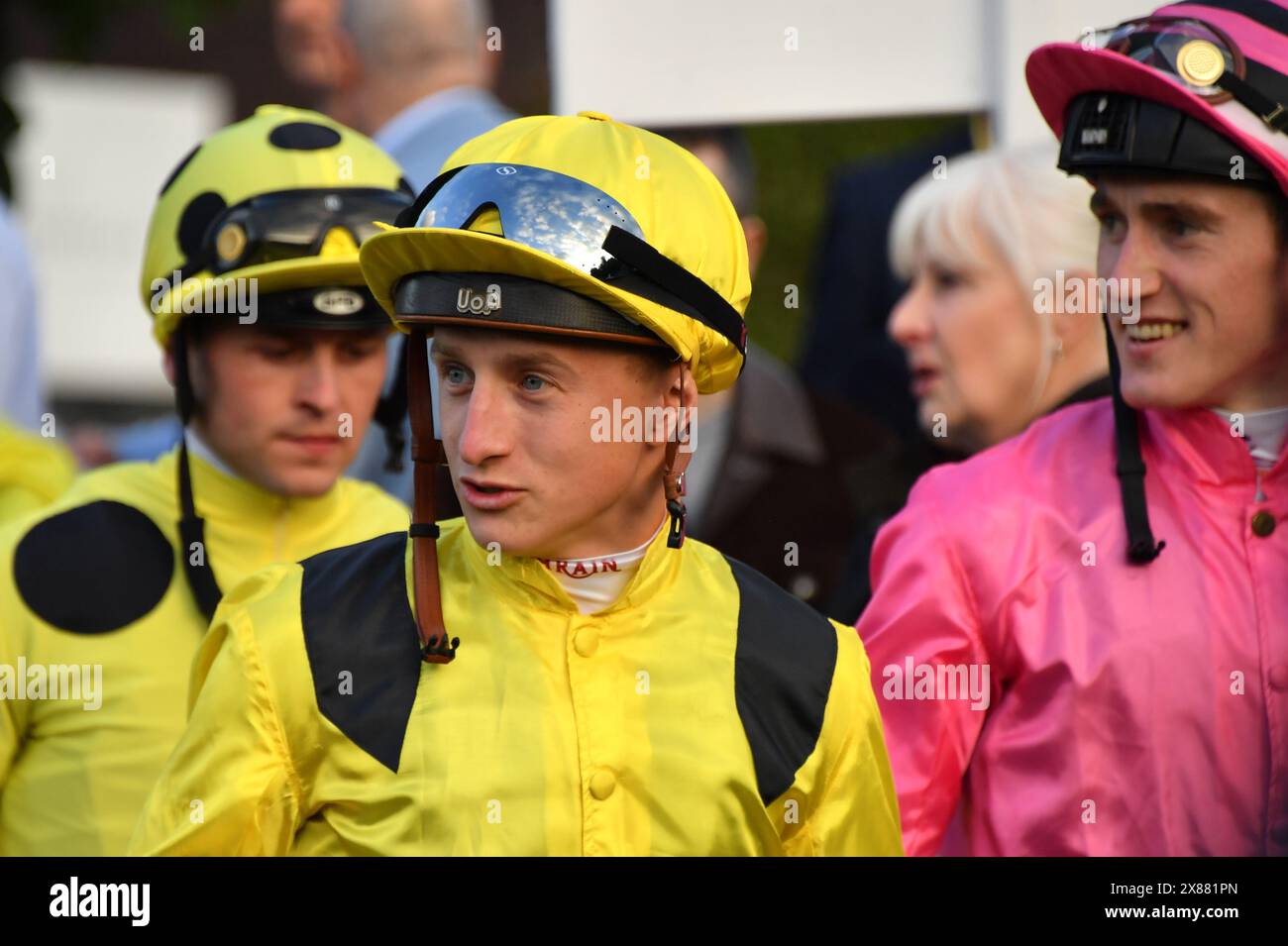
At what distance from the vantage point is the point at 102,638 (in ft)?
12.9

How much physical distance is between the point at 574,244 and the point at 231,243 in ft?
4.39

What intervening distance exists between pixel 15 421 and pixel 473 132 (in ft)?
5.58

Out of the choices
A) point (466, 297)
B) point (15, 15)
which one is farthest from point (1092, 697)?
point (15, 15)

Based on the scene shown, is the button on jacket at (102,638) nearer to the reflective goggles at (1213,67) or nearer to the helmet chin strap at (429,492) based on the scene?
the helmet chin strap at (429,492)

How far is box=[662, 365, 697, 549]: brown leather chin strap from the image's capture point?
125 inches

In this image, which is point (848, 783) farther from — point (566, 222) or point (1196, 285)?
point (1196, 285)

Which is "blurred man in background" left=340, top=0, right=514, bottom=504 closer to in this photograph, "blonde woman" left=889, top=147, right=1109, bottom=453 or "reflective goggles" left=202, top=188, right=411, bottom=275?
"blonde woman" left=889, top=147, right=1109, bottom=453

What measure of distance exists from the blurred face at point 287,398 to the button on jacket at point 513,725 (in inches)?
35.1

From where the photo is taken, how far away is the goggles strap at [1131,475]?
11.7 feet

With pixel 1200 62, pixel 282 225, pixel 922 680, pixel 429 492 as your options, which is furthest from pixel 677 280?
pixel 282 225

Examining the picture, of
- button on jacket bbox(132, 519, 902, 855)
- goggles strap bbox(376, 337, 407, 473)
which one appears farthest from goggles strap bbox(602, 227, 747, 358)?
goggles strap bbox(376, 337, 407, 473)

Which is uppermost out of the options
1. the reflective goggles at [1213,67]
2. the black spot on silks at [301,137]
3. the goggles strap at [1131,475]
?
the reflective goggles at [1213,67]

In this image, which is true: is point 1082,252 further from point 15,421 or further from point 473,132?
point 15,421

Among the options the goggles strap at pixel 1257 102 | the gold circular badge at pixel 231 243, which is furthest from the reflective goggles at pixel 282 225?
the goggles strap at pixel 1257 102
